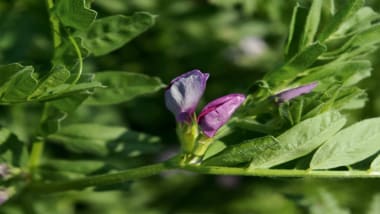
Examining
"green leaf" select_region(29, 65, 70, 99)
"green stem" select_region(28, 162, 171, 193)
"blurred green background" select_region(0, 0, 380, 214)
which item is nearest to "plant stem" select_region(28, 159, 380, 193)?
"green stem" select_region(28, 162, 171, 193)

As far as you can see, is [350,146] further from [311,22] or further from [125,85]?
[125,85]

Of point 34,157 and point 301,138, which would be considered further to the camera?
point 34,157

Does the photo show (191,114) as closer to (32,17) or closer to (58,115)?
(58,115)

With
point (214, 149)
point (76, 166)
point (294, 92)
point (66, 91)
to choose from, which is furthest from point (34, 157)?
point (294, 92)

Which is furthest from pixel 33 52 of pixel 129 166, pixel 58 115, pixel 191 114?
pixel 191 114

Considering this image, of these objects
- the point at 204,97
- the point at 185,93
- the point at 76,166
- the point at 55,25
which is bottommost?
the point at 204,97

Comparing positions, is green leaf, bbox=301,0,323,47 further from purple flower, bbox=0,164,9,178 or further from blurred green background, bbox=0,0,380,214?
blurred green background, bbox=0,0,380,214
